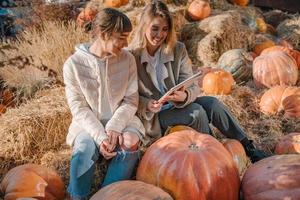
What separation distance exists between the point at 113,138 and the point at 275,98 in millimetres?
2284

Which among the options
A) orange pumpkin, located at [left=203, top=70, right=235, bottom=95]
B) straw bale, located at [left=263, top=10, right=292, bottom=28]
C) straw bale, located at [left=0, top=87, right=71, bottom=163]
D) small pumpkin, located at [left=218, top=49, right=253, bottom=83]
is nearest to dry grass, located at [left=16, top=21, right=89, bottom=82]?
→ straw bale, located at [left=0, top=87, right=71, bottom=163]

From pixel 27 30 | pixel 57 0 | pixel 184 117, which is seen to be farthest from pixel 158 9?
pixel 57 0

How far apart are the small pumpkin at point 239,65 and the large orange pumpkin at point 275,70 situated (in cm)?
25

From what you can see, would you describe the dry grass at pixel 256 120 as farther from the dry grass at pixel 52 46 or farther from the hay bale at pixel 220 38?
the dry grass at pixel 52 46

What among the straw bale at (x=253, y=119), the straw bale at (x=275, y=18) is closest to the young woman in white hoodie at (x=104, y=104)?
the straw bale at (x=253, y=119)

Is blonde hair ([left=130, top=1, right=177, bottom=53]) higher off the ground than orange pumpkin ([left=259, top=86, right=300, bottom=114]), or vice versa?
blonde hair ([left=130, top=1, right=177, bottom=53])

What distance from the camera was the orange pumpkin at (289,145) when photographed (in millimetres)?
3260

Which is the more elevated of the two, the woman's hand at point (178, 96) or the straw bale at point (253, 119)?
the woman's hand at point (178, 96)

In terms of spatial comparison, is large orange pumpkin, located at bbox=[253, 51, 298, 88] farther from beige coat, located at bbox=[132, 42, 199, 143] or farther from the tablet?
the tablet

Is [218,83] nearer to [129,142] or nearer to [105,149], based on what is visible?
[129,142]

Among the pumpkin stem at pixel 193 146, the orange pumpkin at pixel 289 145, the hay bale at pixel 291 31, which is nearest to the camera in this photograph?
the pumpkin stem at pixel 193 146

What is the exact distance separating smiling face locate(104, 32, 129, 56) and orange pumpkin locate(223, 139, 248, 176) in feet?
3.69

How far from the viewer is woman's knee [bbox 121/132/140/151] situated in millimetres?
2723

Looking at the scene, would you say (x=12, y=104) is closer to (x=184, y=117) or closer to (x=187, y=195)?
(x=184, y=117)
